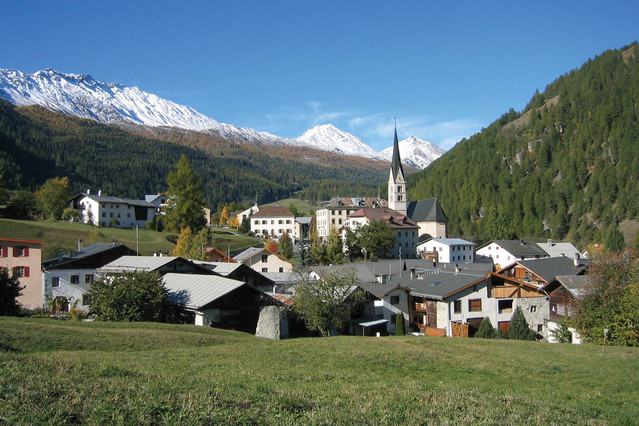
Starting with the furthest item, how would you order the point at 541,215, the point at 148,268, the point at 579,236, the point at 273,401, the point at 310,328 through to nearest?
the point at 541,215 → the point at 579,236 → the point at 148,268 → the point at 310,328 → the point at 273,401

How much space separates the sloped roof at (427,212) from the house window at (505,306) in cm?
7377

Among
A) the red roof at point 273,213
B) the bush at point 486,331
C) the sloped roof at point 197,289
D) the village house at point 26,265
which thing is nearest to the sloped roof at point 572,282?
the bush at point 486,331

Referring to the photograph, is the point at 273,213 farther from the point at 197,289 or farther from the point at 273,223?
the point at 197,289

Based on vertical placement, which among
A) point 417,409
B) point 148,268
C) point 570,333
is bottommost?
point 570,333

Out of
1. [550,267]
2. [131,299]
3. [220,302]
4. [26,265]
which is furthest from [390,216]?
[131,299]

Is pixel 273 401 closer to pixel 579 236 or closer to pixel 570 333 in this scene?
pixel 570 333

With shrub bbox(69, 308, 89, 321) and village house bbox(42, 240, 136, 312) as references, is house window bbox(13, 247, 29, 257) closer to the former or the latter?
village house bbox(42, 240, 136, 312)

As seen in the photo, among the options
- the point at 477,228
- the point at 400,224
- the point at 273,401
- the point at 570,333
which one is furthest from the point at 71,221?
the point at 477,228

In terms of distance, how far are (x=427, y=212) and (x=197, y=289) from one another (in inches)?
3625

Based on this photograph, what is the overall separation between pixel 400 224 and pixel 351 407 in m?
97.6

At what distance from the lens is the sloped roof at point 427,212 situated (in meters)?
116

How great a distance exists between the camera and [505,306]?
4259 cm

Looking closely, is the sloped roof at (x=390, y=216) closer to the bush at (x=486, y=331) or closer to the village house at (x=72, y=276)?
the bush at (x=486, y=331)

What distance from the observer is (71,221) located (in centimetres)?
8369
